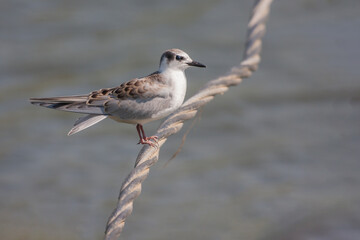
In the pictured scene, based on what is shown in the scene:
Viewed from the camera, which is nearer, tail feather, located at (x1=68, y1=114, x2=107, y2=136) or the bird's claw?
the bird's claw

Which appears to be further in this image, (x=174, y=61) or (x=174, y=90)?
(x=174, y=61)

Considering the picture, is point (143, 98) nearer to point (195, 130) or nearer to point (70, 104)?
point (70, 104)

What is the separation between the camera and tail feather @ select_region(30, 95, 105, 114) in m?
4.02

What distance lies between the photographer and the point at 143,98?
476cm

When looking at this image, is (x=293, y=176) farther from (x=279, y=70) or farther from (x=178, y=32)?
(x=178, y=32)

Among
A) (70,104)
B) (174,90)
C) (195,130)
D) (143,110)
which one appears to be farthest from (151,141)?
(195,130)

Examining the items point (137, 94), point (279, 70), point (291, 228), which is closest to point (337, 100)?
point (279, 70)

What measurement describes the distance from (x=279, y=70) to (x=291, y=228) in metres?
6.34

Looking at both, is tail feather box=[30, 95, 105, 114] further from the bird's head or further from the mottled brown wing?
the bird's head

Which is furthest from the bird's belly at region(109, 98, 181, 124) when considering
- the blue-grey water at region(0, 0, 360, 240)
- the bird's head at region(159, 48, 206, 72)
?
the blue-grey water at region(0, 0, 360, 240)

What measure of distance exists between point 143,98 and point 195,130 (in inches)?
372

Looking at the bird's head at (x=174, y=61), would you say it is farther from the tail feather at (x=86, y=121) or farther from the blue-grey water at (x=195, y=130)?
the blue-grey water at (x=195, y=130)

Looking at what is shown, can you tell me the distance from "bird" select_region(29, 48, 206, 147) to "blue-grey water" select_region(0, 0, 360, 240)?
6.46 metres

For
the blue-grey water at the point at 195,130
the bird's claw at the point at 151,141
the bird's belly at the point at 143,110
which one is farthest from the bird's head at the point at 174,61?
the blue-grey water at the point at 195,130
